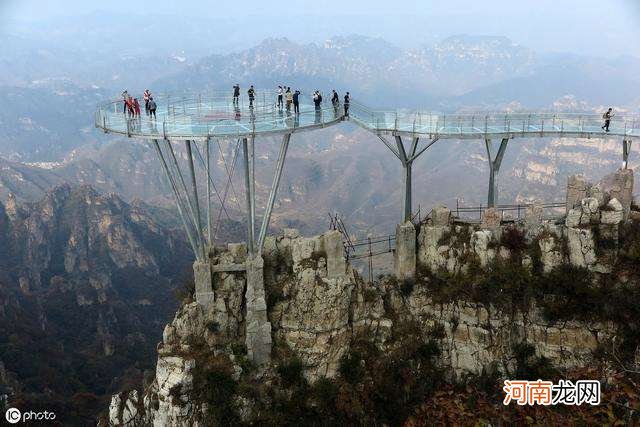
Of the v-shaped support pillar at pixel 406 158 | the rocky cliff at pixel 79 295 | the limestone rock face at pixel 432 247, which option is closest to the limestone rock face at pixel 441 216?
the limestone rock face at pixel 432 247

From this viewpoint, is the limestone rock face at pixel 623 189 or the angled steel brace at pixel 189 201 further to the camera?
the angled steel brace at pixel 189 201

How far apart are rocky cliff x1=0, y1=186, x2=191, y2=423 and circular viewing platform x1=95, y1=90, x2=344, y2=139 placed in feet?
143

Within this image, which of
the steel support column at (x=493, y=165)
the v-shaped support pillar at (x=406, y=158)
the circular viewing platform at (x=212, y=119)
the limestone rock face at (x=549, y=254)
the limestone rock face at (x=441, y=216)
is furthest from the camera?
the steel support column at (x=493, y=165)

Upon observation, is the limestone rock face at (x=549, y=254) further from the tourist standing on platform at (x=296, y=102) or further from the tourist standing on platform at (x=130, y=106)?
the tourist standing on platform at (x=130, y=106)

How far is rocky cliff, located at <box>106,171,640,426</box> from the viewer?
102ft

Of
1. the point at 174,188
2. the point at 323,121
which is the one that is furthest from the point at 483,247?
the point at 174,188

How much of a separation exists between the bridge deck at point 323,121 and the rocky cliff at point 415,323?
5.21 m

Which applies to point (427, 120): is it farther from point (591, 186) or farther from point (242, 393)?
point (242, 393)

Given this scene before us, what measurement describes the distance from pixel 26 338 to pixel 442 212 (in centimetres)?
8453

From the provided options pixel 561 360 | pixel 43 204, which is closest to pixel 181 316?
pixel 561 360

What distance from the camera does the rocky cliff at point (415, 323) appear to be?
3120cm

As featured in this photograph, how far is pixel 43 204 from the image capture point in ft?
551

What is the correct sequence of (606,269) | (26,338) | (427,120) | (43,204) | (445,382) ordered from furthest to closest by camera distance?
(43,204) → (26,338) → (427,120) → (445,382) → (606,269)

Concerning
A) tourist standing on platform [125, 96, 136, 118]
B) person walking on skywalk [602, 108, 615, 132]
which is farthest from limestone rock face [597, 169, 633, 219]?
tourist standing on platform [125, 96, 136, 118]
